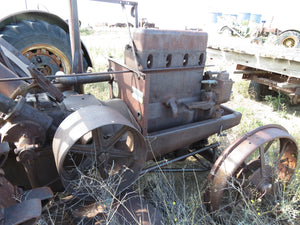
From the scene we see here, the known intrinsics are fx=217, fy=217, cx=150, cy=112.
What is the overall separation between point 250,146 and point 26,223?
1.87 meters

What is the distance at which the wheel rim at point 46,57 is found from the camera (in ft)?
10.3

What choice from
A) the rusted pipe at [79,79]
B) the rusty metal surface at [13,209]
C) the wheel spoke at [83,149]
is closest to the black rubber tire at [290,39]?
the rusted pipe at [79,79]

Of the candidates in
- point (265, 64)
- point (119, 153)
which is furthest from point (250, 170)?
point (265, 64)

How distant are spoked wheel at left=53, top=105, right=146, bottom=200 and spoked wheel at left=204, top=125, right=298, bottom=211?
743 mm

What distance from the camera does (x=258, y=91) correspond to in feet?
19.5

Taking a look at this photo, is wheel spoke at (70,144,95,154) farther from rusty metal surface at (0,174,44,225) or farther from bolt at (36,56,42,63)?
bolt at (36,56,42,63)

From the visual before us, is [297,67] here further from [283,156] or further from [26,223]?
[26,223]

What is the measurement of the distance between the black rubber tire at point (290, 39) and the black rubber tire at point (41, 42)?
22.5 feet

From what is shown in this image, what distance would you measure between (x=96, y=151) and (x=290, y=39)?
7934 millimetres

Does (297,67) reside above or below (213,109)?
above

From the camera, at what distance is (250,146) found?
2.00 meters

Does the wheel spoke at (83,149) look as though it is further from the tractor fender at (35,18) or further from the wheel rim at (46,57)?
the tractor fender at (35,18)

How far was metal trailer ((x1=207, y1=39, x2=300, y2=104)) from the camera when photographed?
4371mm

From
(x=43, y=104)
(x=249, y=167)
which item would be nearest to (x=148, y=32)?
(x=43, y=104)
